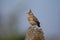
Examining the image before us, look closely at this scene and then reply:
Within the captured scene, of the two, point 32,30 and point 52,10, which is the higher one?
point 52,10

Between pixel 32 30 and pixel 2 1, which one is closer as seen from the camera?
pixel 32 30

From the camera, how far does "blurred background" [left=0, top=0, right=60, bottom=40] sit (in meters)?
2.68

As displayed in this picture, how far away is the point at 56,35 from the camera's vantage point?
2.75 metres

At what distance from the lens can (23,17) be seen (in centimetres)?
269

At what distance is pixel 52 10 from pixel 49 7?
88mm

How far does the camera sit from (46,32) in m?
2.71

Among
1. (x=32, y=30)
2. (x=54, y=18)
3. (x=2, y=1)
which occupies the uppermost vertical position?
(x=2, y=1)

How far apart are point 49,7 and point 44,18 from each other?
252 millimetres

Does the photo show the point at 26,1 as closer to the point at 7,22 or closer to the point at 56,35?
the point at 7,22

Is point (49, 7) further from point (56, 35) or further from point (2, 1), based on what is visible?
point (2, 1)

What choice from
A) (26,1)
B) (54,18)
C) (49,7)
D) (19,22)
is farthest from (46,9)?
(19,22)

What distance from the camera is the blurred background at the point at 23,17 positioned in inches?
105

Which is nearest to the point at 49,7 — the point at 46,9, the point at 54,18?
the point at 46,9

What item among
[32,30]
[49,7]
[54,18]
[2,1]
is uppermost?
[2,1]
